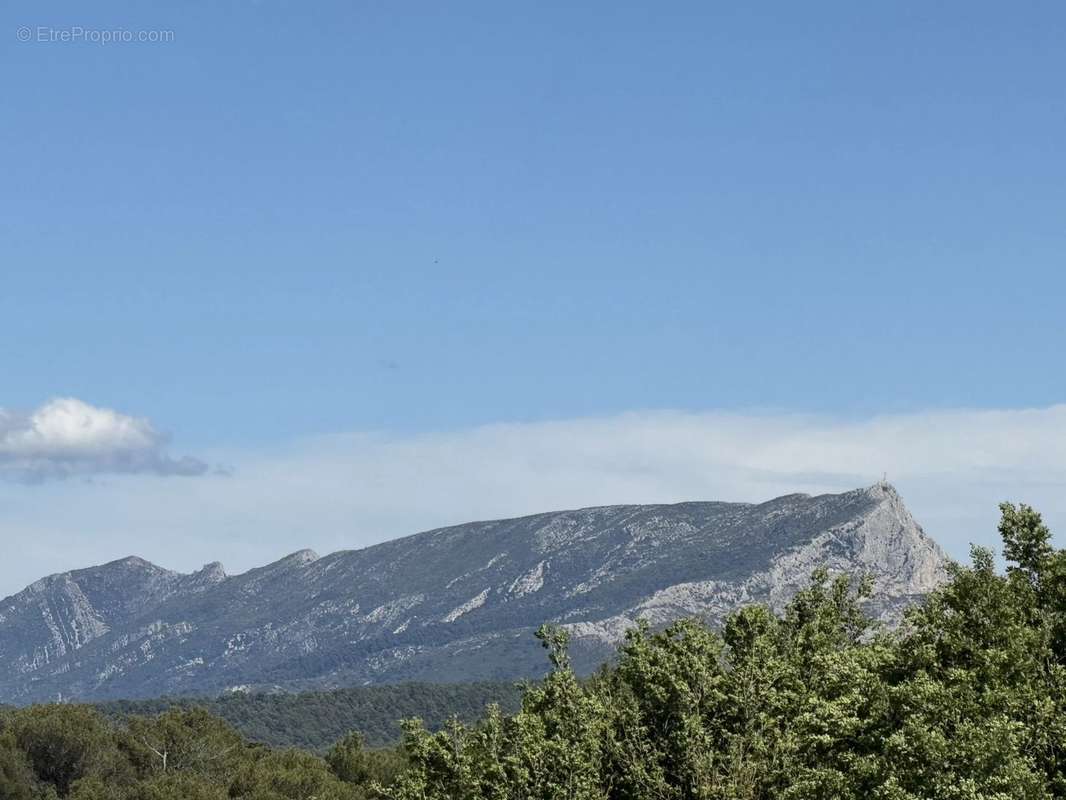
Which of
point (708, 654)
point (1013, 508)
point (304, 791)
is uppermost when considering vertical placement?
point (1013, 508)

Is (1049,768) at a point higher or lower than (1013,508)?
lower

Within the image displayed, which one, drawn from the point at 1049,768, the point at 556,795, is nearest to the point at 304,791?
the point at 556,795

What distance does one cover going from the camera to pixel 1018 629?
5653cm

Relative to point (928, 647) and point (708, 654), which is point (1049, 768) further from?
point (708, 654)

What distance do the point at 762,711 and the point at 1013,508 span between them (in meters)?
15.9

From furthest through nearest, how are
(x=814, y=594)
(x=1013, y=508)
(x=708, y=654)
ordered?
(x=814, y=594), (x=1013, y=508), (x=708, y=654)

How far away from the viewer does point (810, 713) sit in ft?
176

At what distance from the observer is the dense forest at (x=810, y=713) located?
164 ft

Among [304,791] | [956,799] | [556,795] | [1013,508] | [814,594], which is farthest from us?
[304,791]

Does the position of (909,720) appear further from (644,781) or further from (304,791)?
(304,791)

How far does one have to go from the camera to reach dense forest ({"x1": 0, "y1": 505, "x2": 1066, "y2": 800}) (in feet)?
164

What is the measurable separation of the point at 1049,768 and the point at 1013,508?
14829mm

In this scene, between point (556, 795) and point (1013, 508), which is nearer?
point (556, 795)

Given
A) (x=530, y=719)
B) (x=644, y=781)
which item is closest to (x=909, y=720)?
(x=644, y=781)
